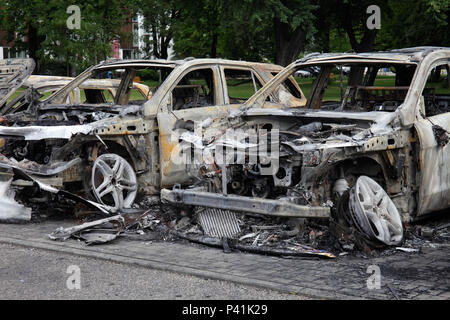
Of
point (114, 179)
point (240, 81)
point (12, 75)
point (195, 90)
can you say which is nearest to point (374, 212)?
point (114, 179)

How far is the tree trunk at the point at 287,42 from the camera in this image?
78.5ft

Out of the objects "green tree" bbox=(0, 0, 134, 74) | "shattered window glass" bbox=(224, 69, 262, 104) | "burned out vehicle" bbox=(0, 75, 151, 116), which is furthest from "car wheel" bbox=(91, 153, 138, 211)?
"green tree" bbox=(0, 0, 134, 74)

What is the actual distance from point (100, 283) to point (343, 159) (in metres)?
2.70

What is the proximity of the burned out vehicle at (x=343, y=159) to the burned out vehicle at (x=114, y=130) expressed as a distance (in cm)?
88

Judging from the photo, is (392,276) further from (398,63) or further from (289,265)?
(398,63)

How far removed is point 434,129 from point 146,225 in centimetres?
345

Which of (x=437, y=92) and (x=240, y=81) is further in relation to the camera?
(x=240, y=81)

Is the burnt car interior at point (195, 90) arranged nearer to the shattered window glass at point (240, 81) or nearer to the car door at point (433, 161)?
the shattered window glass at point (240, 81)

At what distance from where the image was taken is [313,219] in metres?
7.05

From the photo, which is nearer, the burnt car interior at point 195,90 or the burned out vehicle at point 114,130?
the burned out vehicle at point 114,130

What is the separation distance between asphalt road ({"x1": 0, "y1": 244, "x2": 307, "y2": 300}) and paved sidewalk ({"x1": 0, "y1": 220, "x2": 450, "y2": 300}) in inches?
5.7


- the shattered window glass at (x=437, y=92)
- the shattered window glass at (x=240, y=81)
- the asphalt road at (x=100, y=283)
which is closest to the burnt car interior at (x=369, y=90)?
the shattered window glass at (x=437, y=92)

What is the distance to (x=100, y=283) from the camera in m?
5.71

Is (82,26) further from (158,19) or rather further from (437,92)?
(158,19)
